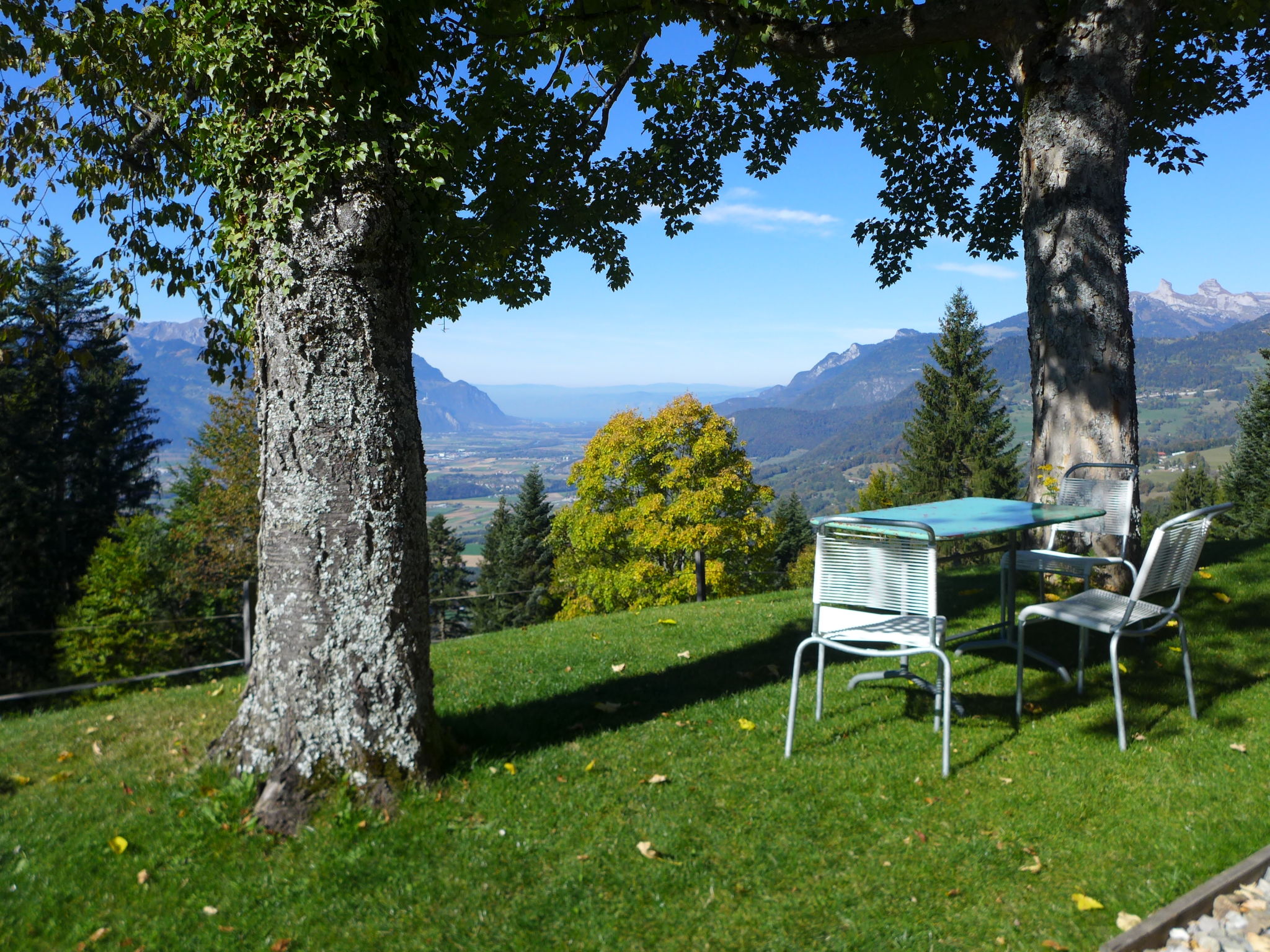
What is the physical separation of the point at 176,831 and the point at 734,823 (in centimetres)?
242

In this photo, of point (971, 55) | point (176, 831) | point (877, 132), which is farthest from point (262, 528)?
point (877, 132)

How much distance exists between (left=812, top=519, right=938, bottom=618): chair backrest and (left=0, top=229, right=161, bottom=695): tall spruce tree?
24466 millimetres

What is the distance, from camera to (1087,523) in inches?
238

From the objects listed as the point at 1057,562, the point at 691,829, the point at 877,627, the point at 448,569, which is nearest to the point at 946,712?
the point at 877,627

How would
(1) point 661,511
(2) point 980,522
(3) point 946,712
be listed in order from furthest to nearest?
(1) point 661,511 < (2) point 980,522 < (3) point 946,712

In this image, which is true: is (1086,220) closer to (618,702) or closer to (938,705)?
(938,705)

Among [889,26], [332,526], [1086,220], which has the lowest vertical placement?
[332,526]

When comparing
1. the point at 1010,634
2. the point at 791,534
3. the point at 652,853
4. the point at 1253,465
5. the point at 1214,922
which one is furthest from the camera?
the point at 791,534

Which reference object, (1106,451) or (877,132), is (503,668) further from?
(877,132)

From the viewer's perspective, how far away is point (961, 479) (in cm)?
4575

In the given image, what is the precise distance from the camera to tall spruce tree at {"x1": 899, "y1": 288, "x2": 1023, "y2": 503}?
45.2m

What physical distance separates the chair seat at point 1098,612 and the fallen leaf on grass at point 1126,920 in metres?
1.60

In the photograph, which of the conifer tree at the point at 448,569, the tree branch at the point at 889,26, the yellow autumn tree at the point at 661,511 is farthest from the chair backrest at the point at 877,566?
the conifer tree at the point at 448,569

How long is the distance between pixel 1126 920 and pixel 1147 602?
208cm
